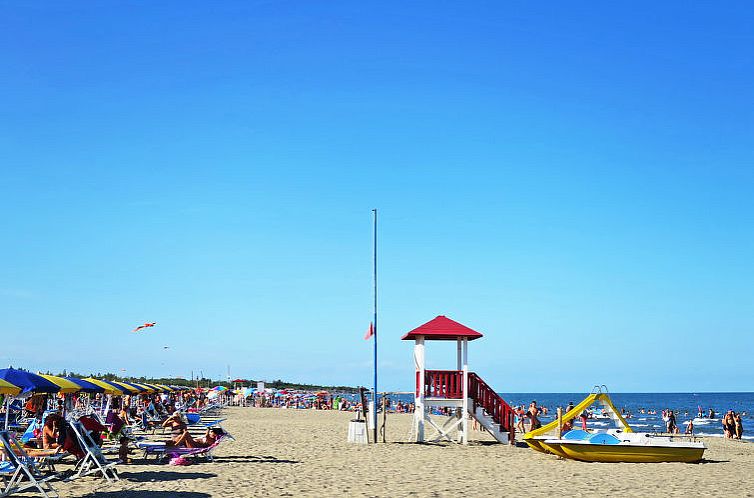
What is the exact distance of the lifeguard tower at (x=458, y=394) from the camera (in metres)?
20.4

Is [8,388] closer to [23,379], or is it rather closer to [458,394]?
[23,379]

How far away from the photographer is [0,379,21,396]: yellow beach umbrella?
39.2 feet

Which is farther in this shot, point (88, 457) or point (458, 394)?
point (458, 394)

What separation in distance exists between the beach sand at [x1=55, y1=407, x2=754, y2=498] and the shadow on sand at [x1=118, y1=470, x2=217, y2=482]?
16mm

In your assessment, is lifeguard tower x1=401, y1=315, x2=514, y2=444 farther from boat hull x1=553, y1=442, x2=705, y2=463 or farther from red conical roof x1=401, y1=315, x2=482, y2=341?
boat hull x1=553, y1=442, x2=705, y2=463

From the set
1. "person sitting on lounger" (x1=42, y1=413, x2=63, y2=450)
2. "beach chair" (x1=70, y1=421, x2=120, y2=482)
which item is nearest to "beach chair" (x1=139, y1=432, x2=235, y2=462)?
"beach chair" (x1=70, y1=421, x2=120, y2=482)

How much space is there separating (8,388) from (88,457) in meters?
1.82

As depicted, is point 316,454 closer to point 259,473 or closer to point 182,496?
point 259,473

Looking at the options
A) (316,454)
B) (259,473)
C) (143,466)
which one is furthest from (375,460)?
(143,466)

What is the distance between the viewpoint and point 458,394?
20578 mm

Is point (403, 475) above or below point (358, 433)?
below

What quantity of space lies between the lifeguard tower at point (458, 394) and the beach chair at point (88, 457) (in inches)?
399

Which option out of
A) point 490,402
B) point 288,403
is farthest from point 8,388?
point 288,403

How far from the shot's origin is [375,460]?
15820 mm
